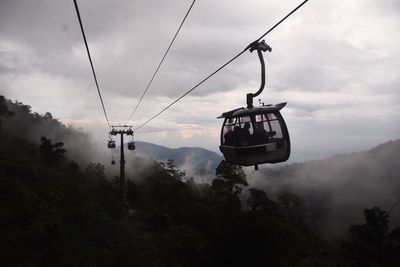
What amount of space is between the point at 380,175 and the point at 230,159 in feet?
534

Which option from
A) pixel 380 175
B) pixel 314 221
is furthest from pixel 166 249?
pixel 380 175

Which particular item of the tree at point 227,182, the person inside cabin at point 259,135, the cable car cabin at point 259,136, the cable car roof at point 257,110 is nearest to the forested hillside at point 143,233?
the tree at point 227,182

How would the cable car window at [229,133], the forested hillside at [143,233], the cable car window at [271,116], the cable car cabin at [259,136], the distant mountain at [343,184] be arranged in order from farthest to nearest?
the distant mountain at [343,184] < the forested hillside at [143,233] < the cable car window at [229,133] < the cable car window at [271,116] < the cable car cabin at [259,136]

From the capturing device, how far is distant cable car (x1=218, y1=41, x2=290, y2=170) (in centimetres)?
907

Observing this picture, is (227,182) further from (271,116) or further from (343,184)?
(343,184)

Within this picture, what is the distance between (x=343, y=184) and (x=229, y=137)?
156 metres

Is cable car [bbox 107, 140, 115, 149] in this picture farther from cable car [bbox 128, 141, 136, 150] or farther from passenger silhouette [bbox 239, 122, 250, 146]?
passenger silhouette [bbox 239, 122, 250, 146]

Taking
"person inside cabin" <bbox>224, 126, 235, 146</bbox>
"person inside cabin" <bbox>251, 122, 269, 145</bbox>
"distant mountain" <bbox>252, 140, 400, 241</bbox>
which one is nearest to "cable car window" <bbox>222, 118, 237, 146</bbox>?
"person inside cabin" <bbox>224, 126, 235, 146</bbox>

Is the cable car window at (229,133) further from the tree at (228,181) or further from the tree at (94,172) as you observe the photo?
the tree at (94,172)

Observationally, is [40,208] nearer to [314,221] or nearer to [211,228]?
[211,228]

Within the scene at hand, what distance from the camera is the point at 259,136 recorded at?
928 cm

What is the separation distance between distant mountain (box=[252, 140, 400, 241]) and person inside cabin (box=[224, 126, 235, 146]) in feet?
354

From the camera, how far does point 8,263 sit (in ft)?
44.5

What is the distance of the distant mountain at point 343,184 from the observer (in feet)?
407
